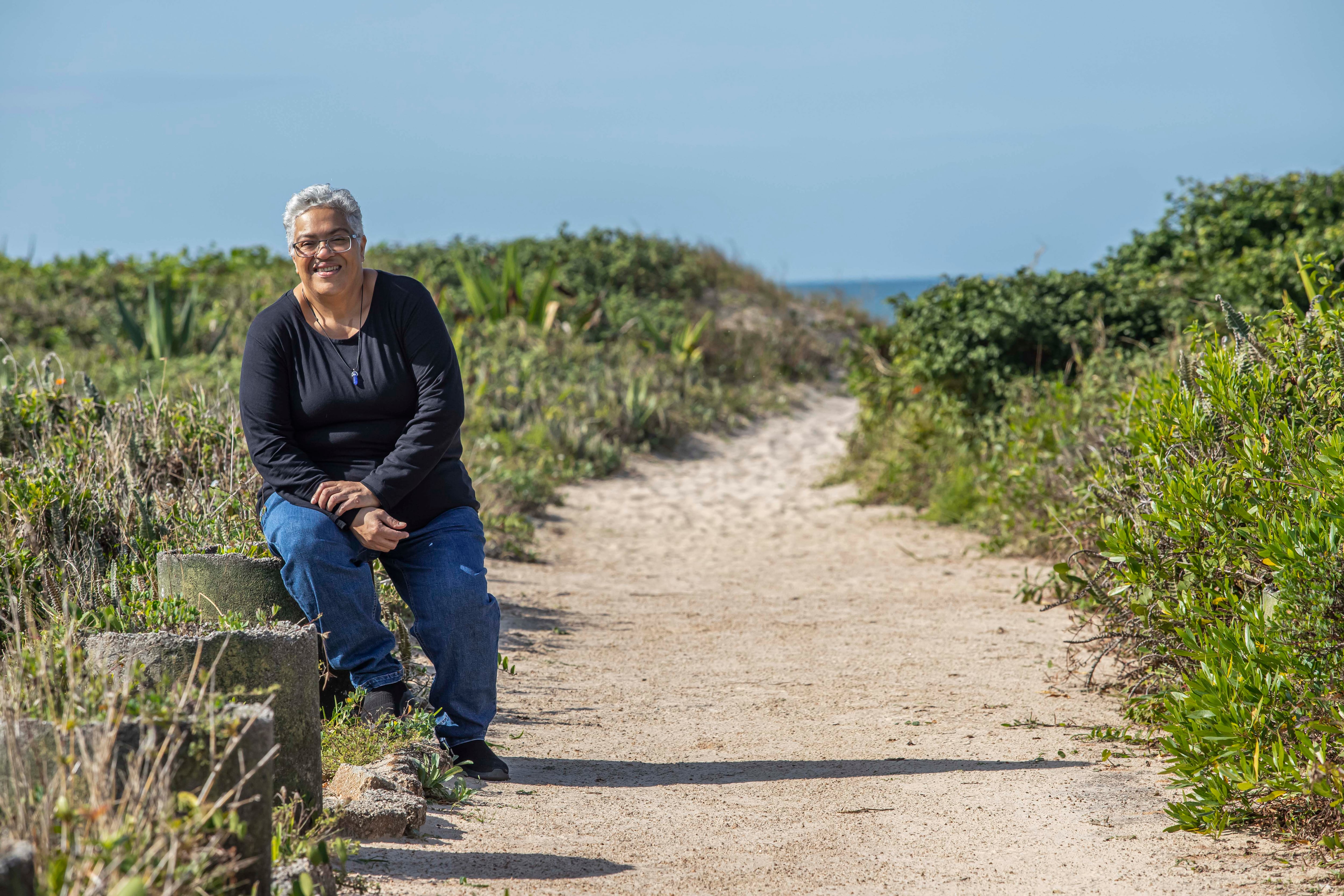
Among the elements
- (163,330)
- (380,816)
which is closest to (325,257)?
(380,816)

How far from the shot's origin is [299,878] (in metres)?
2.28

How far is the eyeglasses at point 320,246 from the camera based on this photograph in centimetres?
371

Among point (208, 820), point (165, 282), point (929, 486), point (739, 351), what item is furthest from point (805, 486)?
point (165, 282)

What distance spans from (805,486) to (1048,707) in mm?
6636

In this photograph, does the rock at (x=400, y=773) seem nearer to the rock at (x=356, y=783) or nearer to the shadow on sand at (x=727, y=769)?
the rock at (x=356, y=783)

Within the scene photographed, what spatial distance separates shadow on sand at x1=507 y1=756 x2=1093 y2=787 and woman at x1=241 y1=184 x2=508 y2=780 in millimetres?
240

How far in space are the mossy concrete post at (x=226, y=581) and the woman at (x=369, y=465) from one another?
0.08 m

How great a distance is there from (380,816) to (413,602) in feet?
2.82

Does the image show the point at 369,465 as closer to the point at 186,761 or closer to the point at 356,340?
the point at 356,340

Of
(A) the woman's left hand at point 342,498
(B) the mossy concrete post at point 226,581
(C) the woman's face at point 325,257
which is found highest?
(C) the woman's face at point 325,257

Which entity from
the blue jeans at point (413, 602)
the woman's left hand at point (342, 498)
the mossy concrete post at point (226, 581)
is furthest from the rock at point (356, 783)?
the woman's left hand at point (342, 498)

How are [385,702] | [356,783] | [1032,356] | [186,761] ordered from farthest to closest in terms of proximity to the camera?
[1032,356] → [385,702] → [356,783] → [186,761]

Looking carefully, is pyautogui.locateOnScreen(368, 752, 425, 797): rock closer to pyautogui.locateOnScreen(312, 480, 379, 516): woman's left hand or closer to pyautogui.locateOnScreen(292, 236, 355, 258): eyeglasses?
pyautogui.locateOnScreen(312, 480, 379, 516): woman's left hand

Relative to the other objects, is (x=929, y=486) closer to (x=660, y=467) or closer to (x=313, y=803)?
(x=660, y=467)
